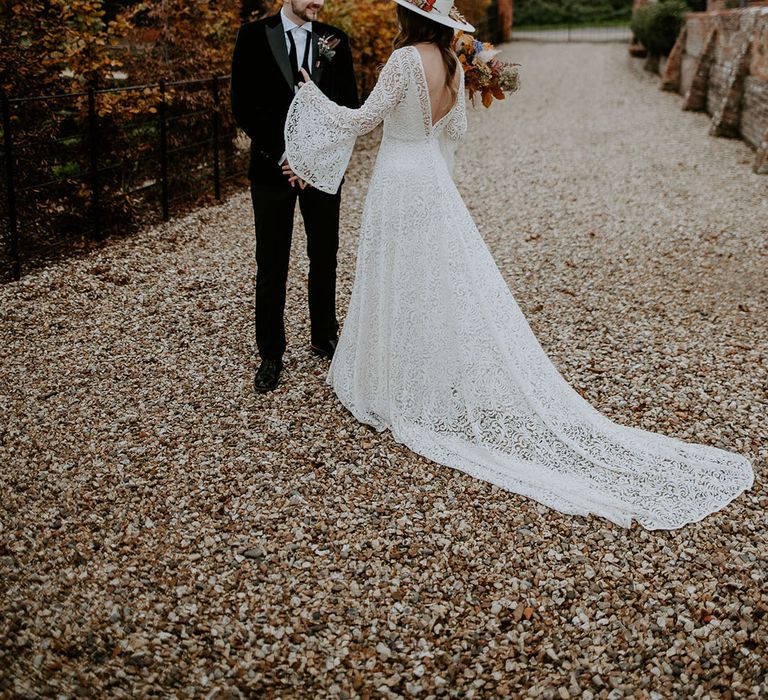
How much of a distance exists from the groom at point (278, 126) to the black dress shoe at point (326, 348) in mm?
340

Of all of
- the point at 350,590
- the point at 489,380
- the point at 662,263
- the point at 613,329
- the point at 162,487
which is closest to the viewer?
the point at 350,590

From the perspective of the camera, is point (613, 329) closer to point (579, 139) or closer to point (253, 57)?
point (253, 57)

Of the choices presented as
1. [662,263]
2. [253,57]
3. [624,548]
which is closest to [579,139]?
[662,263]

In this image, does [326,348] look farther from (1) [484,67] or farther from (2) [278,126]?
(1) [484,67]

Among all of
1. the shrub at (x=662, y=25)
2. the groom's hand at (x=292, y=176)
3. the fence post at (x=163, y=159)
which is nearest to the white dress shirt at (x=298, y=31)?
the groom's hand at (x=292, y=176)

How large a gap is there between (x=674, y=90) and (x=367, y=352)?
54.4ft

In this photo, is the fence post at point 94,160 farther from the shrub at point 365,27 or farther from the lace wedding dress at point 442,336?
the shrub at point 365,27

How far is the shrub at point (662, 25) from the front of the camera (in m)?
20.3

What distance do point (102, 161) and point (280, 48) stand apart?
3941 mm

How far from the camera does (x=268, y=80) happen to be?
425 cm

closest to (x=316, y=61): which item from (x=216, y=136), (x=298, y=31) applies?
(x=298, y=31)

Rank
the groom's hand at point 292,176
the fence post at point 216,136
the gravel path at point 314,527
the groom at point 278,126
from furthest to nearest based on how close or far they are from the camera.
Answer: the fence post at point 216,136 < the groom at point 278,126 < the groom's hand at point 292,176 < the gravel path at point 314,527

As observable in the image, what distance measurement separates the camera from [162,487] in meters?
3.67

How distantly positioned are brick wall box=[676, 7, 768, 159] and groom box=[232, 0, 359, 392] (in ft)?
28.3
